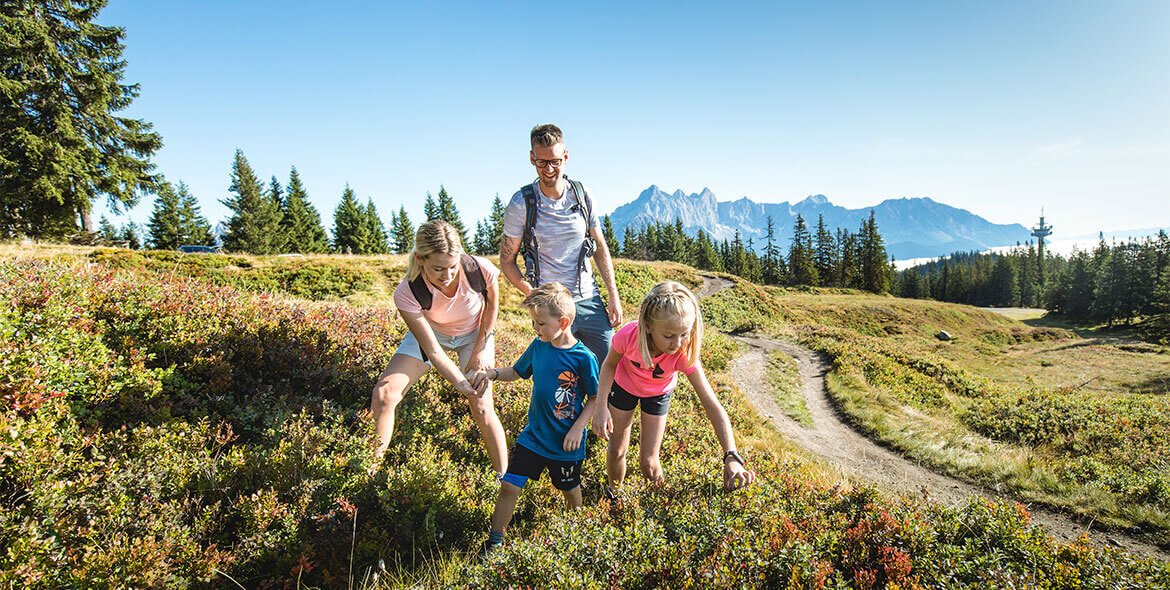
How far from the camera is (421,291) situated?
13.6 feet

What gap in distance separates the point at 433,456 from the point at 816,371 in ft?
56.2

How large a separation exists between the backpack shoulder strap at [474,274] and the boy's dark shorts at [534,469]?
152 cm

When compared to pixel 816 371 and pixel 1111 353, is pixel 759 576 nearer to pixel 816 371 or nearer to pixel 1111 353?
pixel 816 371

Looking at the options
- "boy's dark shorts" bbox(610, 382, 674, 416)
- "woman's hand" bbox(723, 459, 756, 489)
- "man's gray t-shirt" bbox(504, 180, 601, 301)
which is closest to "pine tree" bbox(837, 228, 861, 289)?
"man's gray t-shirt" bbox(504, 180, 601, 301)

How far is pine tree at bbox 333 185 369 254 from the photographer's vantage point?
5588 centimetres

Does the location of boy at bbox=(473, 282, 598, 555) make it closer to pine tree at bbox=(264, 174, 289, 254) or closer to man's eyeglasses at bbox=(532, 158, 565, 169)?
man's eyeglasses at bbox=(532, 158, 565, 169)

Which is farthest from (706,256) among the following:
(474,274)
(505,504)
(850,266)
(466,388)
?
(505,504)

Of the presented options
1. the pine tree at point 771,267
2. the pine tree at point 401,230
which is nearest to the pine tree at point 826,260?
the pine tree at point 771,267

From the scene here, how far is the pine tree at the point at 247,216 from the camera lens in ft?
152

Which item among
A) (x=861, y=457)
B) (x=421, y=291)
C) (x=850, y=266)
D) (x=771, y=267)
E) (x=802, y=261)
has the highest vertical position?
(x=802, y=261)

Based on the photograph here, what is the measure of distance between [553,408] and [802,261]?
88093 millimetres

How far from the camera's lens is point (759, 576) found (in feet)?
9.56

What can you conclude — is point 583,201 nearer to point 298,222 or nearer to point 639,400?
point 639,400

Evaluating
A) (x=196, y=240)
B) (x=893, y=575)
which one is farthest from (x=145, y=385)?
(x=196, y=240)
